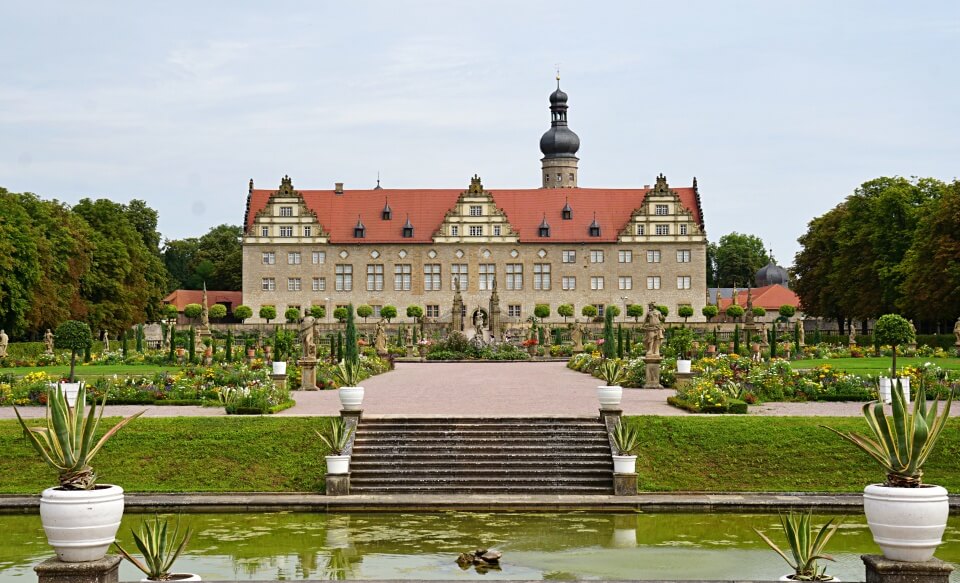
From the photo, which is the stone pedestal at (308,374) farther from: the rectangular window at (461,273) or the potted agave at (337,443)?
the rectangular window at (461,273)

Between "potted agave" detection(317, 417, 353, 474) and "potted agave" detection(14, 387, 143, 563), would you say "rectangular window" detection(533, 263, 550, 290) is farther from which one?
"potted agave" detection(14, 387, 143, 563)

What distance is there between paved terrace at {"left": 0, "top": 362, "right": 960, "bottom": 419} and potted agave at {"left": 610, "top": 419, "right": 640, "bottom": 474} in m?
2.01

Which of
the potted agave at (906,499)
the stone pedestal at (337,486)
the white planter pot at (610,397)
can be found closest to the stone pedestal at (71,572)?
the potted agave at (906,499)

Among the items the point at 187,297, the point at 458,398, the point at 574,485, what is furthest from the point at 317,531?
the point at 187,297

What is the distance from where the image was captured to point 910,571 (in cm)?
793

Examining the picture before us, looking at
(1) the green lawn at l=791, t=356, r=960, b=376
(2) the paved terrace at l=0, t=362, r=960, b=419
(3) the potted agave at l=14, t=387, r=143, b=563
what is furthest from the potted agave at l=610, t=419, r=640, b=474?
(1) the green lawn at l=791, t=356, r=960, b=376

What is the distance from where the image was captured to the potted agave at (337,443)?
1378 centimetres

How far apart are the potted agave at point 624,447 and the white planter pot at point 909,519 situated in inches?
229

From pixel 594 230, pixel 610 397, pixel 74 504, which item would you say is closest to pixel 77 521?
pixel 74 504

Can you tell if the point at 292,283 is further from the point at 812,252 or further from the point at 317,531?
the point at 317,531

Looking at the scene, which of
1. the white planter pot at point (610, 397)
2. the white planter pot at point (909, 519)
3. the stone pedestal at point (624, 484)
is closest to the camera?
the white planter pot at point (909, 519)

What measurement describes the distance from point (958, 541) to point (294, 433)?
8446mm

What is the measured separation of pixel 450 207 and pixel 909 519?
2461 inches

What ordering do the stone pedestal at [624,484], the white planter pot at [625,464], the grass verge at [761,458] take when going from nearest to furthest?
the stone pedestal at [624,484] → the white planter pot at [625,464] → the grass verge at [761,458]
